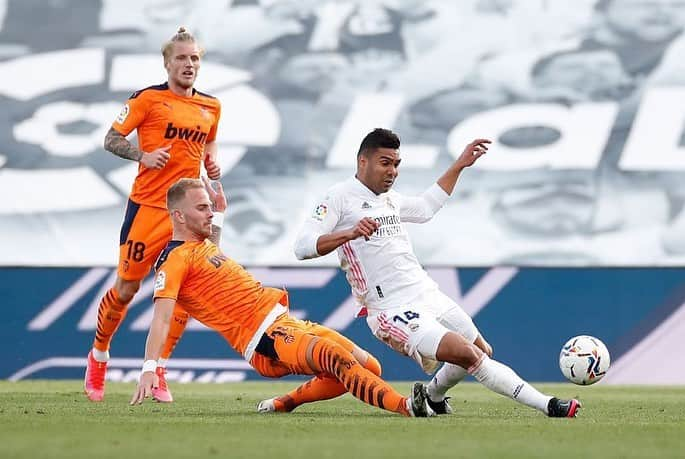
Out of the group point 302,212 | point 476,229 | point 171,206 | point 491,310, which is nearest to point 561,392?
point 491,310

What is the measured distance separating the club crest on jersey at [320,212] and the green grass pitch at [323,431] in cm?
107

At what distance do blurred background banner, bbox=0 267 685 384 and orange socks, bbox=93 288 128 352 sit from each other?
4.30 metres

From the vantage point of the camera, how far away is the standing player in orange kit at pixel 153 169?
8250mm

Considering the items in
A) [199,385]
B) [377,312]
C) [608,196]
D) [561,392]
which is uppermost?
[608,196]

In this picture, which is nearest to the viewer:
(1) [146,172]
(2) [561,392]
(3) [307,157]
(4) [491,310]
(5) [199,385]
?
(1) [146,172]

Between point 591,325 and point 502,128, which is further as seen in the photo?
point 502,128

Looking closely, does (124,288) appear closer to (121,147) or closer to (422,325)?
(121,147)

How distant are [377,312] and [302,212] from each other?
6358 mm

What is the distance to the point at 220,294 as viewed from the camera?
6898mm

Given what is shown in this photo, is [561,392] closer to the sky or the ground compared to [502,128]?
closer to the ground

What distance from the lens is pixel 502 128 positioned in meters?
13.6

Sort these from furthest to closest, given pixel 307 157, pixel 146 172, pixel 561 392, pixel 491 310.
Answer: pixel 307 157 < pixel 491 310 < pixel 561 392 < pixel 146 172

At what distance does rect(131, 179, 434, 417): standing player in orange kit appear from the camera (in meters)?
6.54

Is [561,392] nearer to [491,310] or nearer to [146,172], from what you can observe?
[491,310]
